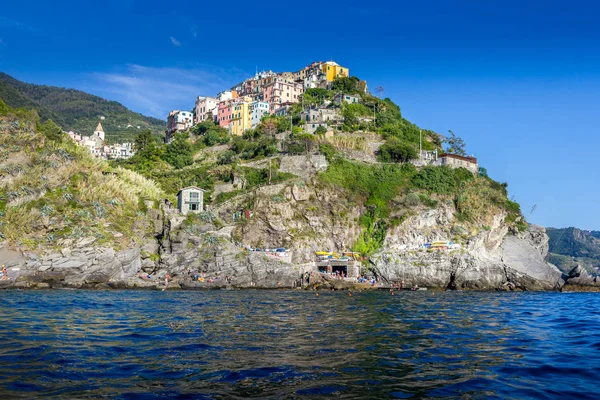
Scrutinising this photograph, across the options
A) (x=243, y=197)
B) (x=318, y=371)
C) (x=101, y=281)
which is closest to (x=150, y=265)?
(x=101, y=281)

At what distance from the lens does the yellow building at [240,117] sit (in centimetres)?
9100

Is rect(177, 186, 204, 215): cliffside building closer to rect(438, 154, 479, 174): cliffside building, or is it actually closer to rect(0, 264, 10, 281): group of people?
rect(0, 264, 10, 281): group of people

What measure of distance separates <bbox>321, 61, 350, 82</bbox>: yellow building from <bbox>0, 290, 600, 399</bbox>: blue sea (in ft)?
292

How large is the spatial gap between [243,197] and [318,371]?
5089cm

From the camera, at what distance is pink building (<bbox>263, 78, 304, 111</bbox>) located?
9812cm

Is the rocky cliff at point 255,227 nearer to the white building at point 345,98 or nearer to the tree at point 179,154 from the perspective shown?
Answer: the tree at point 179,154

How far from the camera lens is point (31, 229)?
147 feet

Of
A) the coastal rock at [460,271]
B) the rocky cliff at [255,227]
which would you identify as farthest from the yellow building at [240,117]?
the coastal rock at [460,271]

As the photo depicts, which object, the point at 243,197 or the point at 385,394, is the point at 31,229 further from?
A: the point at 385,394

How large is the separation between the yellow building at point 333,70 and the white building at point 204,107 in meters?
27.5

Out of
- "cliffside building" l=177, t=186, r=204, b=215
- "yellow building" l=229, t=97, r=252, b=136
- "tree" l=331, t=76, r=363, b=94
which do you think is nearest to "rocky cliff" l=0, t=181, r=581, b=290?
"cliffside building" l=177, t=186, r=204, b=215

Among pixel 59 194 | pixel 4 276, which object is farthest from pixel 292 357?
pixel 59 194

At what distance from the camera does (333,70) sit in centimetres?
10338

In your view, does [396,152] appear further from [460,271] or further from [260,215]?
[260,215]
